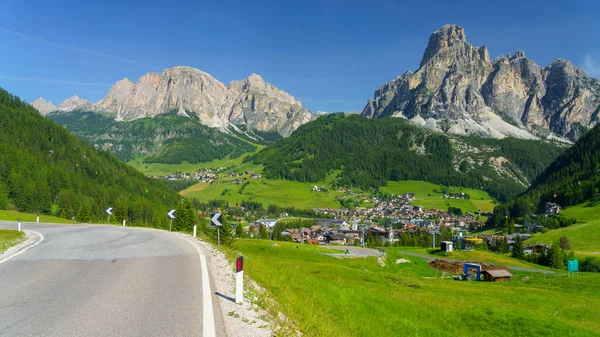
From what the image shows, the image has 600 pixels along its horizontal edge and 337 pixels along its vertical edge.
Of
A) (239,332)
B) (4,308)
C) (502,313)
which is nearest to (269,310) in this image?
(239,332)

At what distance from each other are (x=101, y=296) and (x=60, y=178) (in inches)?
5466

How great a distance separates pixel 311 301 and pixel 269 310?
4185 mm

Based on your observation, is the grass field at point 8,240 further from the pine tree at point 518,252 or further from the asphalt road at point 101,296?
the pine tree at point 518,252

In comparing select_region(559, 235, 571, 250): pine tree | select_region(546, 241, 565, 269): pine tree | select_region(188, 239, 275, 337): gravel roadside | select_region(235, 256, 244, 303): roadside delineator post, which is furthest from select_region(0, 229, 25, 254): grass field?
select_region(559, 235, 571, 250): pine tree

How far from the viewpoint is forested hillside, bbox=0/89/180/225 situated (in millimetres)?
102938

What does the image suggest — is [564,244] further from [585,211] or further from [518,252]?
[585,211]

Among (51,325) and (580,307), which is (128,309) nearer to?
(51,325)

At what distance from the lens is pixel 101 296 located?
11.6 metres

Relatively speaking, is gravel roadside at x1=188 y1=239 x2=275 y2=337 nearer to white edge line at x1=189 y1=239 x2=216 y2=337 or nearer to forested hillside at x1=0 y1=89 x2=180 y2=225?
white edge line at x1=189 y1=239 x2=216 y2=337

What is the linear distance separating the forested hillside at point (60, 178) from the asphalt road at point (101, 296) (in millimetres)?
87385

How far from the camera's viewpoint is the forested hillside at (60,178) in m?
103

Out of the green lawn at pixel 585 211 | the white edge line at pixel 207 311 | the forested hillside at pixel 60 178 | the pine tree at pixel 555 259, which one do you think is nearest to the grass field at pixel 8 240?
the white edge line at pixel 207 311

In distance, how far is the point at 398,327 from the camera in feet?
53.8

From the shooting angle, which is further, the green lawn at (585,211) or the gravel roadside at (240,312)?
the green lawn at (585,211)
